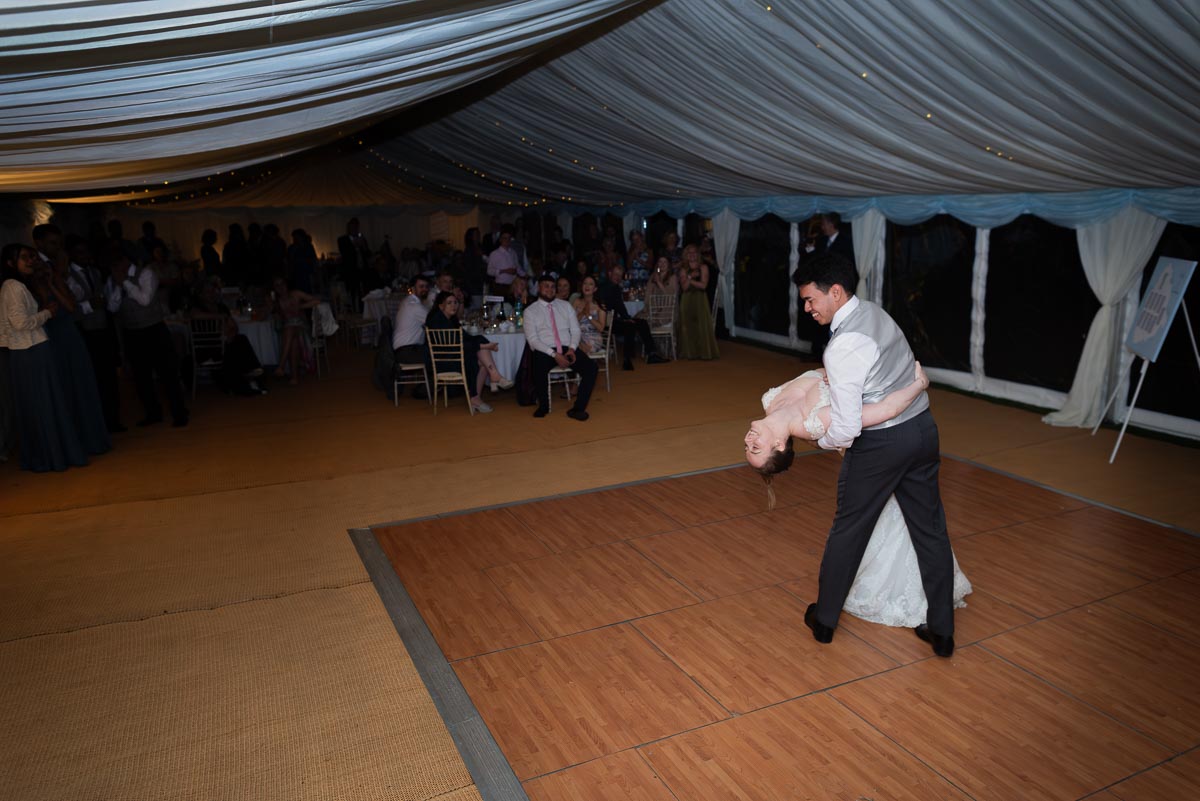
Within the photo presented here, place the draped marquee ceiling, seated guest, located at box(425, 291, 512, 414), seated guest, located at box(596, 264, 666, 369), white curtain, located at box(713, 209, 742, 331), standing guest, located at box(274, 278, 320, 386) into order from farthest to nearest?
white curtain, located at box(713, 209, 742, 331), seated guest, located at box(596, 264, 666, 369), standing guest, located at box(274, 278, 320, 386), seated guest, located at box(425, 291, 512, 414), the draped marquee ceiling

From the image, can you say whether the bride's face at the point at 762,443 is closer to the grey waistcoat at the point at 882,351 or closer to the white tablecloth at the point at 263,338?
Result: the grey waistcoat at the point at 882,351

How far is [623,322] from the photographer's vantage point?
10359mm

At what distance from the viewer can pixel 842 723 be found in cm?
326

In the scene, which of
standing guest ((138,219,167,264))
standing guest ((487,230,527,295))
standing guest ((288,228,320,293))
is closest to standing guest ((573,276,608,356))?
standing guest ((487,230,527,295))

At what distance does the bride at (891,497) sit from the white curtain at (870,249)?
6.43 m

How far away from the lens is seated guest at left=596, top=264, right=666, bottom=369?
389 inches

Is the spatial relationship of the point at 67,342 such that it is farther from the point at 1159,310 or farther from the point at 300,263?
the point at 1159,310

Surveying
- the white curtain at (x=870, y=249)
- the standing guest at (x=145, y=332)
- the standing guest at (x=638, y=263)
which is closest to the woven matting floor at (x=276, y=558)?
the standing guest at (x=145, y=332)

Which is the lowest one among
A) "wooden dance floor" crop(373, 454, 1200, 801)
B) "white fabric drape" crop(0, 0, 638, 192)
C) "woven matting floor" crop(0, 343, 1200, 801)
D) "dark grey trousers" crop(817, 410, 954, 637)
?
"wooden dance floor" crop(373, 454, 1200, 801)

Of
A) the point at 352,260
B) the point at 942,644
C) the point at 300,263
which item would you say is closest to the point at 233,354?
the point at 300,263

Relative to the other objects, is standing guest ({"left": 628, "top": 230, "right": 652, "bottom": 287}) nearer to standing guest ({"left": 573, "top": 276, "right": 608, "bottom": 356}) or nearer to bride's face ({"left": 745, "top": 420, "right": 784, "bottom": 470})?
standing guest ({"left": 573, "top": 276, "right": 608, "bottom": 356})

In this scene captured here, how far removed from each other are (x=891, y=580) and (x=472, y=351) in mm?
5329

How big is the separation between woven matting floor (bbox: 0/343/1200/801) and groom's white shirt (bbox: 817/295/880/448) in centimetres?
196

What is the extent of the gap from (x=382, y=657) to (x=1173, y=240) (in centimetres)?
725
